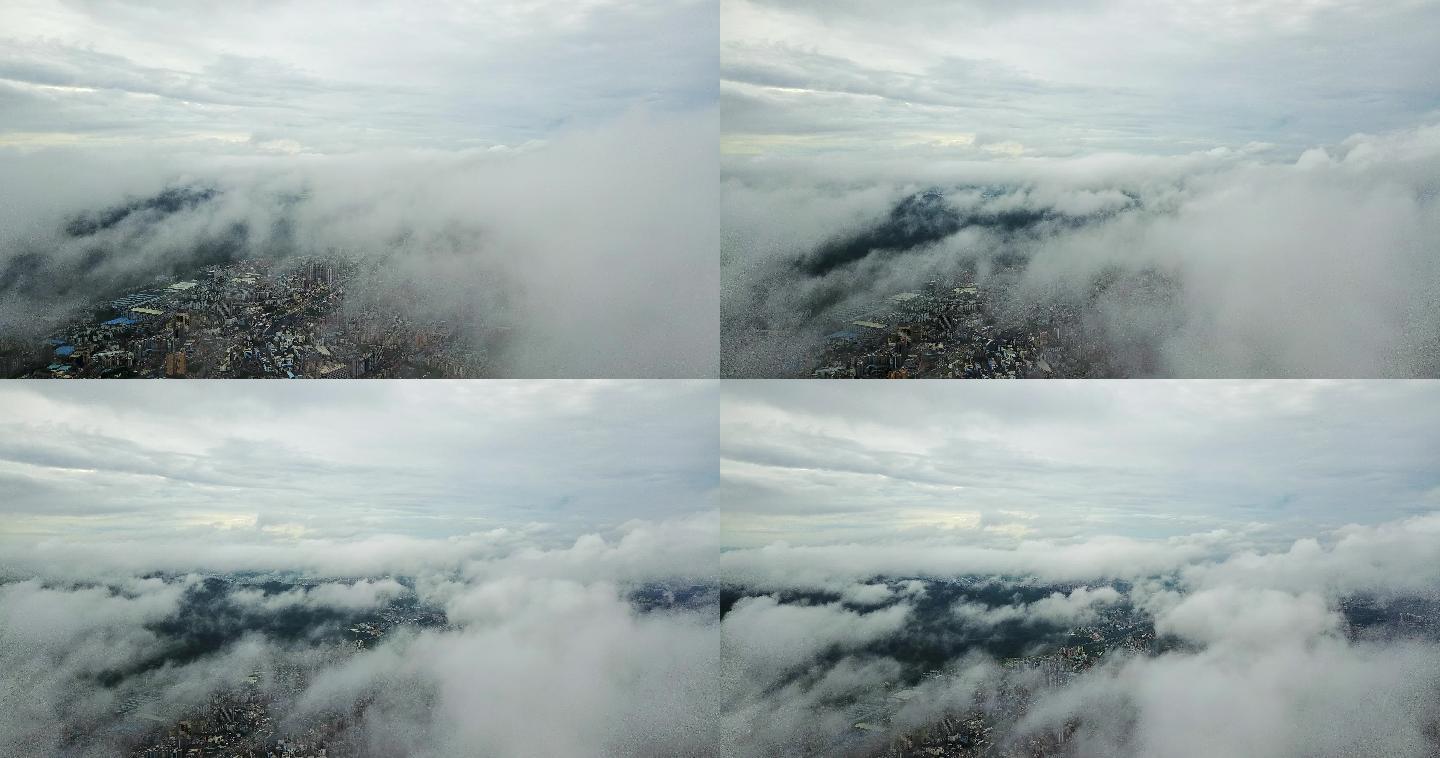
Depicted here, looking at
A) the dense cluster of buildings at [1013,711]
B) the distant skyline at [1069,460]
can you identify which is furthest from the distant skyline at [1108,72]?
the dense cluster of buildings at [1013,711]

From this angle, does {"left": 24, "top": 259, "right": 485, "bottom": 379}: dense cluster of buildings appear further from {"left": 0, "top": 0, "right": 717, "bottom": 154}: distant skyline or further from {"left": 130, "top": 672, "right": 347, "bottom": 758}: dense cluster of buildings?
{"left": 130, "top": 672, "right": 347, "bottom": 758}: dense cluster of buildings

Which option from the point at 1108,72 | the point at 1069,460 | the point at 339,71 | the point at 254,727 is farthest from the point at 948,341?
the point at 254,727

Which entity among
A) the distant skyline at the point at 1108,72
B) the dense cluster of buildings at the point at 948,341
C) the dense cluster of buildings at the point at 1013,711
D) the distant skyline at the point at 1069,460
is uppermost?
the distant skyline at the point at 1108,72

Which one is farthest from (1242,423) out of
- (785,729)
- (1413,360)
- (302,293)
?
(302,293)

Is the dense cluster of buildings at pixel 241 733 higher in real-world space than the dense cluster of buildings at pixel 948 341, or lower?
lower

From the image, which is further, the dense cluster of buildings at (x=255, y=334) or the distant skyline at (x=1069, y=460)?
the distant skyline at (x=1069, y=460)

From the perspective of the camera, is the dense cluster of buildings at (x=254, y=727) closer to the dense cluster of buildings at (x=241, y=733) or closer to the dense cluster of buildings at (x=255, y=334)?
the dense cluster of buildings at (x=241, y=733)
